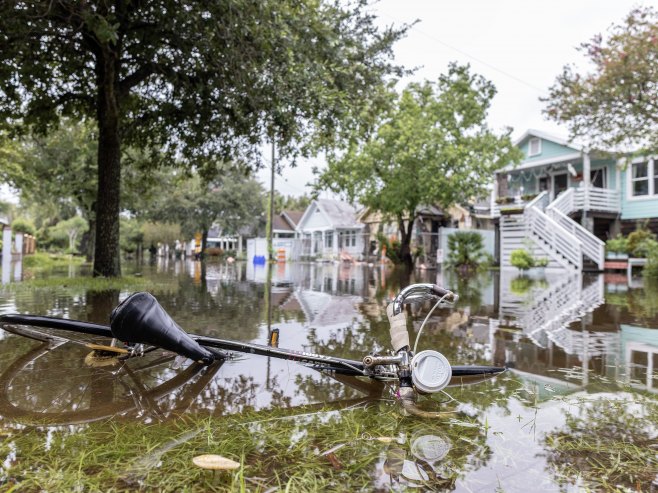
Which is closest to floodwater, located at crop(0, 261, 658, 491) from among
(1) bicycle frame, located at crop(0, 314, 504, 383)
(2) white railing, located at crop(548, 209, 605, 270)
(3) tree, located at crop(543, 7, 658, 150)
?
(1) bicycle frame, located at crop(0, 314, 504, 383)

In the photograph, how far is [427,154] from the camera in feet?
71.2

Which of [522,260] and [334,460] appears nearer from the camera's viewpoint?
[334,460]

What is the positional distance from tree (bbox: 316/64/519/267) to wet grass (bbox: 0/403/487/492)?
1925cm

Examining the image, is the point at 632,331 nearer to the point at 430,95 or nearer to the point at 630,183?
the point at 430,95

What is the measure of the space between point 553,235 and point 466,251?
4200 millimetres

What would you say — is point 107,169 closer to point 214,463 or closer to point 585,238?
point 214,463

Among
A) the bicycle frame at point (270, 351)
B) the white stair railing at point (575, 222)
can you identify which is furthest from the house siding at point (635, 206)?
the bicycle frame at point (270, 351)

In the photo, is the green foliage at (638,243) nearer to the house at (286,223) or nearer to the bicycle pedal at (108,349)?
the bicycle pedal at (108,349)

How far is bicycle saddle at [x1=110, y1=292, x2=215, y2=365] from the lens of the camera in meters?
2.55

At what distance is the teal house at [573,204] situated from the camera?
69.9 ft

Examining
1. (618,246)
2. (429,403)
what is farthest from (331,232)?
(429,403)

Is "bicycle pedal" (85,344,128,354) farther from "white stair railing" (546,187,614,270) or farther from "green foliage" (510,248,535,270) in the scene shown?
"white stair railing" (546,187,614,270)

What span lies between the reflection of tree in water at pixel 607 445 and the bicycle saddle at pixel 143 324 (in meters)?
2.08

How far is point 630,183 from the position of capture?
939 inches
